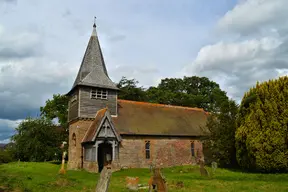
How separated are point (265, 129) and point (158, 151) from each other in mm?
11197

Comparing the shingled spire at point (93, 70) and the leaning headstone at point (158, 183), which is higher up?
the shingled spire at point (93, 70)

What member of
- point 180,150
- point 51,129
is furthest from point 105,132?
point 51,129

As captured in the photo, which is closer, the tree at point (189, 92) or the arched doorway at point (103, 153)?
the arched doorway at point (103, 153)

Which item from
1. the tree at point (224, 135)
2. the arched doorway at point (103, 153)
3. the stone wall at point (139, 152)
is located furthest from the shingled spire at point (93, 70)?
the tree at point (224, 135)

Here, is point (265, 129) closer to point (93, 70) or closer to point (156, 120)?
point (156, 120)

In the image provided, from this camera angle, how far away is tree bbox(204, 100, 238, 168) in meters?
25.6

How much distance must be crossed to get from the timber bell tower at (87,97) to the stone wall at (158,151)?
4.15 metres

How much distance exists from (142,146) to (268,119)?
12.4 m

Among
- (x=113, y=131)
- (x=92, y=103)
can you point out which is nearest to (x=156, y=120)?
(x=113, y=131)

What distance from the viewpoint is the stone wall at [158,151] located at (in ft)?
86.3

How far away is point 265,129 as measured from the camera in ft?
69.1

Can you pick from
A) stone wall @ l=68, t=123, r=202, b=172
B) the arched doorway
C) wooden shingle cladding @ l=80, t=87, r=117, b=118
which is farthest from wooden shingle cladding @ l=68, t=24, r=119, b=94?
the arched doorway

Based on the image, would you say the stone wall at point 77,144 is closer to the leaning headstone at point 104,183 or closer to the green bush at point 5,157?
the leaning headstone at point 104,183

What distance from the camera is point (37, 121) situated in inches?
1606
